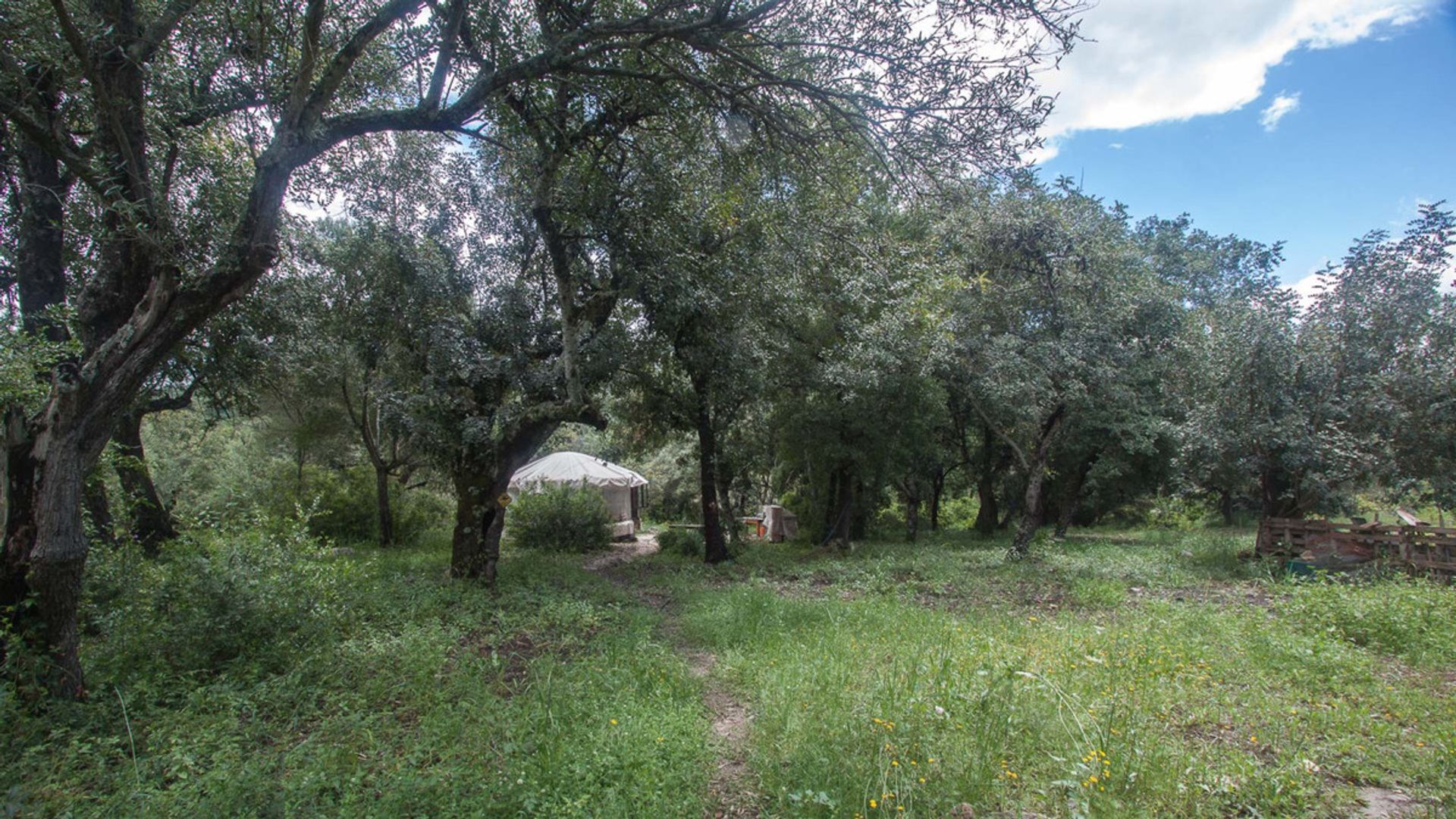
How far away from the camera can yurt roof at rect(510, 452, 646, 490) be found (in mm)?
19641

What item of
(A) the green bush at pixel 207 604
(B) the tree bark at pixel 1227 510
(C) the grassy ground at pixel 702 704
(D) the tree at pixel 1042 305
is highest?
(D) the tree at pixel 1042 305

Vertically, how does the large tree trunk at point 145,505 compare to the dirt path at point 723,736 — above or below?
above

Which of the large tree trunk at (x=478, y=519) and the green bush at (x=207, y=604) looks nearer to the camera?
the green bush at (x=207, y=604)

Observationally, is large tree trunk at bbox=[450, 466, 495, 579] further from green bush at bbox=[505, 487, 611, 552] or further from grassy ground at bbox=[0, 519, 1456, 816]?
green bush at bbox=[505, 487, 611, 552]

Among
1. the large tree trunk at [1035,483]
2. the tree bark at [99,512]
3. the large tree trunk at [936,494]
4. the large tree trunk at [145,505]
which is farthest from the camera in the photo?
the large tree trunk at [936,494]

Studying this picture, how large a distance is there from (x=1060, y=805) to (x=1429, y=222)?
519 inches

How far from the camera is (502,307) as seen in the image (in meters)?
9.55

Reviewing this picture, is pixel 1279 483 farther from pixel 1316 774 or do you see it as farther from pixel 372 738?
pixel 372 738

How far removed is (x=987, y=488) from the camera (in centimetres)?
2053

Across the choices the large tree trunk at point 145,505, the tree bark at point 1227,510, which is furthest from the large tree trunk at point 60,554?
the tree bark at point 1227,510

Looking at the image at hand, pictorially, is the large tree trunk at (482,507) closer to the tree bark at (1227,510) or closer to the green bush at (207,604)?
the green bush at (207,604)

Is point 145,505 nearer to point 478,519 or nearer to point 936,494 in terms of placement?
point 478,519

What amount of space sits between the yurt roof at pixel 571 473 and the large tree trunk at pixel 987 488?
37.4ft

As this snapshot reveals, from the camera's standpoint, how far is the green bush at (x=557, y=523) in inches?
627
